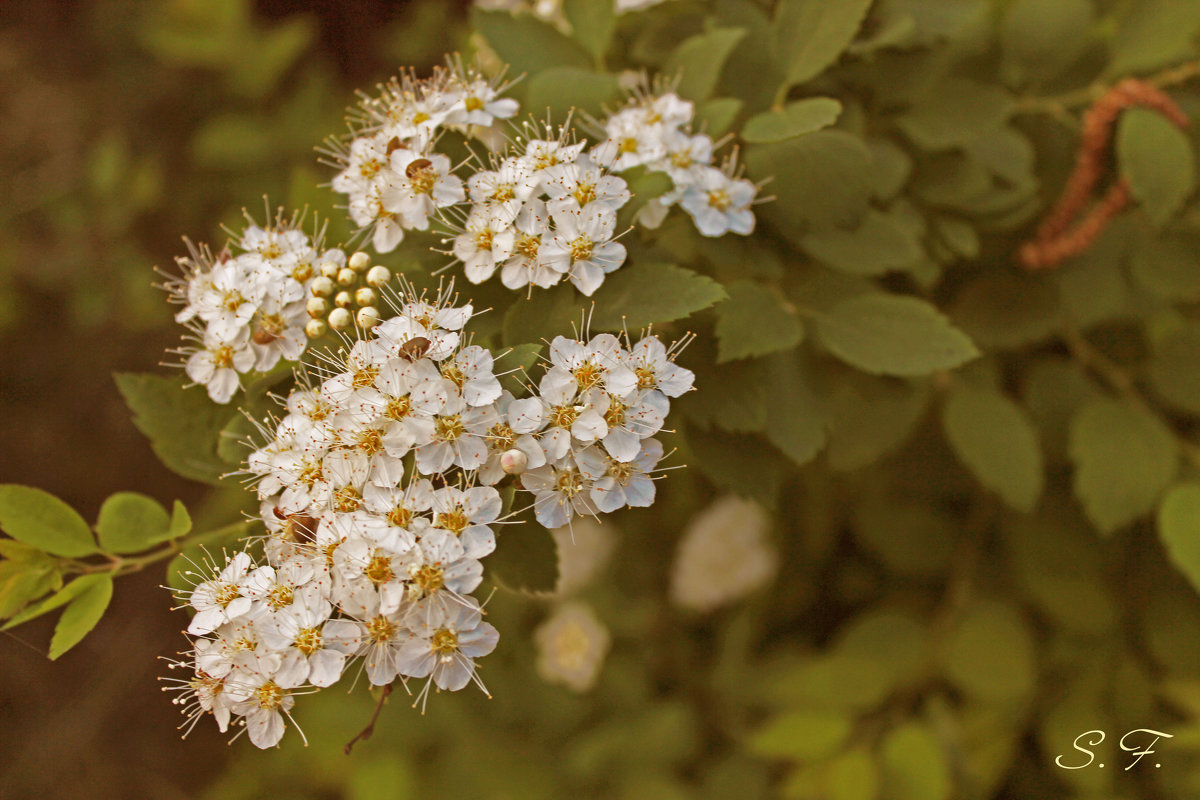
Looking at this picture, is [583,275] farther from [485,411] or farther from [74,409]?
[74,409]

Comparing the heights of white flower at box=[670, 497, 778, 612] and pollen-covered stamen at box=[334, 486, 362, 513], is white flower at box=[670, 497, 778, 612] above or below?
below

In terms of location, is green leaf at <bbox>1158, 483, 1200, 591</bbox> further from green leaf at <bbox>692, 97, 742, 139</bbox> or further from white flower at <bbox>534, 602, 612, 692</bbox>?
white flower at <bbox>534, 602, 612, 692</bbox>

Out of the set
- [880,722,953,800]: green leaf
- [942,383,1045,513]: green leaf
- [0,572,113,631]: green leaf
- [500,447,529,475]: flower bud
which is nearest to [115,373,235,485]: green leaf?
[0,572,113,631]: green leaf

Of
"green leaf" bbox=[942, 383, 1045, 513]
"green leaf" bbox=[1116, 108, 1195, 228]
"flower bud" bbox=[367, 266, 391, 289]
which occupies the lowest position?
"green leaf" bbox=[942, 383, 1045, 513]

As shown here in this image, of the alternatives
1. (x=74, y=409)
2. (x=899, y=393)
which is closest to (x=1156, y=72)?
(x=899, y=393)

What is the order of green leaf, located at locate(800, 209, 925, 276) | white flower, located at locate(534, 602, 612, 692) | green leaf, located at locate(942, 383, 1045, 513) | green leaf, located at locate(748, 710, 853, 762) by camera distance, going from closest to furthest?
green leaf, located at locate(800, 209, 925, 276) → green leaf, located at locate(942, 383, 1045, 513) → green leaf, located at locate(748, 710, 853, 762) → white flower, located at locate(534, 602, 612, 692)

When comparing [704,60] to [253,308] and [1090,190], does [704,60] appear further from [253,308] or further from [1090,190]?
[1090,190]

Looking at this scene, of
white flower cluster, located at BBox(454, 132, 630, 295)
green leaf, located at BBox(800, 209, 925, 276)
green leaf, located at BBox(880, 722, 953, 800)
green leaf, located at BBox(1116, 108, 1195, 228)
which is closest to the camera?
white flower cluster, located at BBox(454, 132, 630, 295)

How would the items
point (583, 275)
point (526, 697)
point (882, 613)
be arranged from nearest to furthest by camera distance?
point (583, 275)
point (882, 613)
point (526, 697)

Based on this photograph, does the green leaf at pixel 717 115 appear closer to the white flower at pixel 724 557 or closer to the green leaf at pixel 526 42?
the green leaf at pixel 526 42
